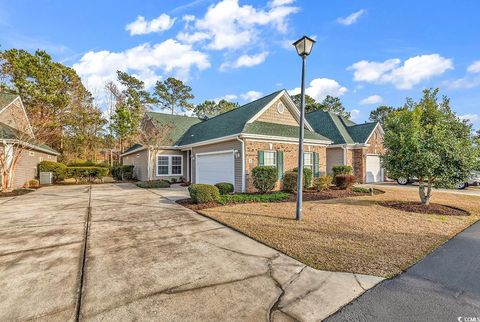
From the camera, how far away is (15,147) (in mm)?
13344

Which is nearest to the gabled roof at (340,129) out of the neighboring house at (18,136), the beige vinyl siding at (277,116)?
the beige vinyl siding at (277,116)

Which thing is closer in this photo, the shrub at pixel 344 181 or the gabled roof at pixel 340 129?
the shrub at pixel 344 181

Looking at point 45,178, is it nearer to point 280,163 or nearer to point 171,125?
point 171,125

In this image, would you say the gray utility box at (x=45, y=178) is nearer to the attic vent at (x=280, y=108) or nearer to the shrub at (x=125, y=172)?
the shrub at (x=125, y=172)

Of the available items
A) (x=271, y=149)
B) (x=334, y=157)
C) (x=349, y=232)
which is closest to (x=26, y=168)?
(x=271, y=149)

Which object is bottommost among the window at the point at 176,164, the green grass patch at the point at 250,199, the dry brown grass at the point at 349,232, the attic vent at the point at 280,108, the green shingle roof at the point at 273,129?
the dry brown grass at the point at 349,232

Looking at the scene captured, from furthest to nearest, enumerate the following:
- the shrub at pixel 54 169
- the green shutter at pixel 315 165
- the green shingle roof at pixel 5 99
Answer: the shrub at pixel 54 169, the green shingle roof at pixel 5 99, the green shutter at pixel 315 165

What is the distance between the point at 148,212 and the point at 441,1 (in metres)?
13.0

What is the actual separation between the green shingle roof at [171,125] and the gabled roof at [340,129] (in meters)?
11.9

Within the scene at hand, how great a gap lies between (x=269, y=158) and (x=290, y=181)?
1783 mm

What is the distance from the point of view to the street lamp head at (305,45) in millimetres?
6168

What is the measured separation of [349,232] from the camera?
5.32 metres

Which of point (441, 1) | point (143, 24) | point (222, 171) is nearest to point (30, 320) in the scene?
point (222, 171)

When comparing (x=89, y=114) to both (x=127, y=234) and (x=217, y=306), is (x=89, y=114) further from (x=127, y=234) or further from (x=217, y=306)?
(x=217, y=306)
